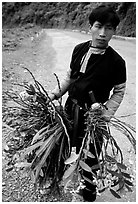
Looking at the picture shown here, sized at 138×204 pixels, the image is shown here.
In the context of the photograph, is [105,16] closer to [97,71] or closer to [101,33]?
[101,33]

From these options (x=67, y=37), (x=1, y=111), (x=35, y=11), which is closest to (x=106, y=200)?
(x=1, y=111)

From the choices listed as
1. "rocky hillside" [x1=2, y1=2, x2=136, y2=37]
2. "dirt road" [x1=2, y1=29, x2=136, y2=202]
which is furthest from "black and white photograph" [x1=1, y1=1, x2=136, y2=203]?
"rocky hillside" [x1=2, y1=2, x2=136, y2=37]

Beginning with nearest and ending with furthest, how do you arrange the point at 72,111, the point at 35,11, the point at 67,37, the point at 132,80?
the point at 72,111
the point at 132,80
the point at 67,37
the point at 35,11

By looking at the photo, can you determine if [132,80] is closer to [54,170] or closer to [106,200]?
Result: [106,200]

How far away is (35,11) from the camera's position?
1143cm

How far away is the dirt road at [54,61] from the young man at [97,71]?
1.11 m

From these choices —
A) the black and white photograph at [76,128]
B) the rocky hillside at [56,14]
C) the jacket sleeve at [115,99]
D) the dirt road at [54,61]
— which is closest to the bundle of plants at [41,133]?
the black and white photograph at [76,128]

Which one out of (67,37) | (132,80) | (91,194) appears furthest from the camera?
(67,37)

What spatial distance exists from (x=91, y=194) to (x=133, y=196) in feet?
1.26

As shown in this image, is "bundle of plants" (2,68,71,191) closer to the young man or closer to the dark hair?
the young man

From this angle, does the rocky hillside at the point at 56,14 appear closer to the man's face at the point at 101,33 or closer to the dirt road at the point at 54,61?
the dirt road at the point at 54,61

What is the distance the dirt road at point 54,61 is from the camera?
153 inches

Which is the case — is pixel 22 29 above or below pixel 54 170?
above

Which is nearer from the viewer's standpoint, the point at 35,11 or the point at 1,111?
the point at 1,111
